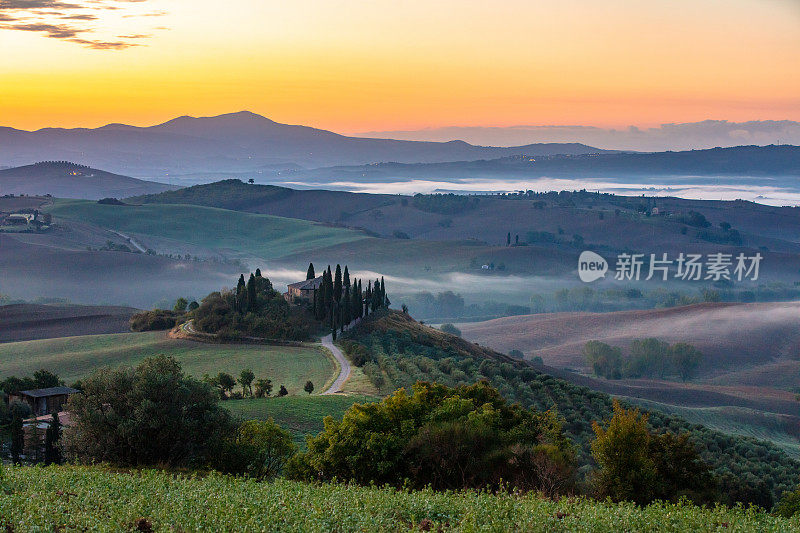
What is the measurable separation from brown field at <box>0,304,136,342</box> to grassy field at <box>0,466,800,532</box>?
2572 inches

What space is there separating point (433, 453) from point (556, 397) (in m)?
31.4

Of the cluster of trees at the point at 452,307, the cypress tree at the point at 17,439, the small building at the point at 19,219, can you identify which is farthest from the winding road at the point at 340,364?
the small building at the point at 19,219

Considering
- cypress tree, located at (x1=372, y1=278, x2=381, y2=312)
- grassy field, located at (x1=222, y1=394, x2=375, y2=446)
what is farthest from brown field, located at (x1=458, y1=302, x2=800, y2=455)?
grassy field, located at (x1=222, y1=394, x2=375, y2=446)

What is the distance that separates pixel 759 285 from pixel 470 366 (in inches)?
6144

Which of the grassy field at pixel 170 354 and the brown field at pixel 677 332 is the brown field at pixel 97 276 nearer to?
the brown field at pixel 677 332

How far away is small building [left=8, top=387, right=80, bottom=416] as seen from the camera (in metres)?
42.9

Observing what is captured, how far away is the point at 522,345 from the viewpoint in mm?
119000

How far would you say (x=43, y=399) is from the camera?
43469 millimetres

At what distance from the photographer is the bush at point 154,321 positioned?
7369cm

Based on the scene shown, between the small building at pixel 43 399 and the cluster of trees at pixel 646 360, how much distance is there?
241 feet

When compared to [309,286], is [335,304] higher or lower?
lower

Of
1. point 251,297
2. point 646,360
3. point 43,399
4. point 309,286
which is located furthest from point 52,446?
point 646,360

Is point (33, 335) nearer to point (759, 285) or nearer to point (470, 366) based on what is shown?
Result: point (470, 366)

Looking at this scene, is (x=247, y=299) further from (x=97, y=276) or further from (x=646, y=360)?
(x=97, y=276)
